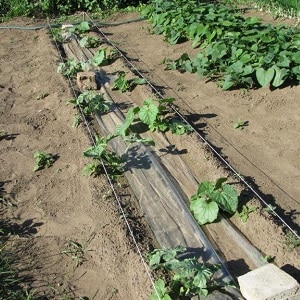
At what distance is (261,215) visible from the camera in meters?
3.87

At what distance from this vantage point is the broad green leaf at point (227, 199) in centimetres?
394

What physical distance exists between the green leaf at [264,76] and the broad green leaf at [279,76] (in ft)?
0.15

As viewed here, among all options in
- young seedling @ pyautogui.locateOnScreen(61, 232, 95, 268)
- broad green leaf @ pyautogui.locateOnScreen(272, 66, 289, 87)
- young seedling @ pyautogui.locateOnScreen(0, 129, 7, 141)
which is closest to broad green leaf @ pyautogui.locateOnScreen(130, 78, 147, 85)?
broad green leaf @ pyautogui.locateOnScreen(272, 66, 289, 87)

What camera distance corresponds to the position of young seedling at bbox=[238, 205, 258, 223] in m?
3.95

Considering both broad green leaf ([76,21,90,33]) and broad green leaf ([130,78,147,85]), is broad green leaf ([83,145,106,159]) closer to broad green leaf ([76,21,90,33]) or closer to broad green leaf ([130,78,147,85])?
broad green leaf ([130,78,147,85])

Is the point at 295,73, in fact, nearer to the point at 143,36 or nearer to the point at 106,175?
the point at 106,175

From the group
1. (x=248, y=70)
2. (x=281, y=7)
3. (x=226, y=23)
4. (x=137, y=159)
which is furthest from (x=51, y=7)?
(x=137, y=159)

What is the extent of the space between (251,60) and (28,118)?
9.08ft

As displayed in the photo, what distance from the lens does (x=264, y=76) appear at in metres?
5.85

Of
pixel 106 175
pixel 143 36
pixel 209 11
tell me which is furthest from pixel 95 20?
pixel 106 175

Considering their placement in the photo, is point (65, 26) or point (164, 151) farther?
point (65, 26)

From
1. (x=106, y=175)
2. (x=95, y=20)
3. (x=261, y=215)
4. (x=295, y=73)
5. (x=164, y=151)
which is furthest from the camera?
(x=95, y=20)

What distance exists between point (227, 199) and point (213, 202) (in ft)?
0.38

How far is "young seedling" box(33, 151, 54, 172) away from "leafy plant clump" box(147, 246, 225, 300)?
1.98m
